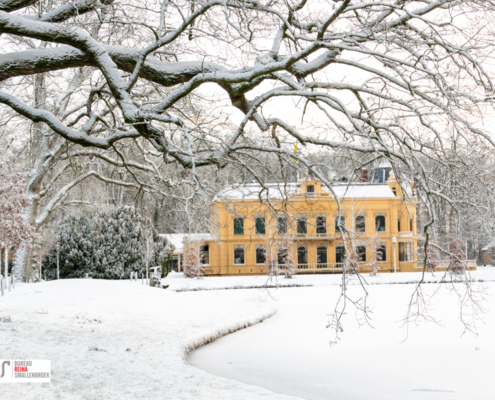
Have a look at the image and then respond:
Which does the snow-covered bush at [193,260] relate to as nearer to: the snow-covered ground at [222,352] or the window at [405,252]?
the window at [405,252]

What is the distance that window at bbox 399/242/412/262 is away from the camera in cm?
3866

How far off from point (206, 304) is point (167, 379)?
9.18m

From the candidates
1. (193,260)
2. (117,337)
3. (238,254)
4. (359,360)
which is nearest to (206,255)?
(238,254)

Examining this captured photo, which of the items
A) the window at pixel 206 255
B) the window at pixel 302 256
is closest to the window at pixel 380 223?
the window at pixel 302 256

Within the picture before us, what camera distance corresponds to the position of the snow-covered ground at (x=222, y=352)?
6301 mm

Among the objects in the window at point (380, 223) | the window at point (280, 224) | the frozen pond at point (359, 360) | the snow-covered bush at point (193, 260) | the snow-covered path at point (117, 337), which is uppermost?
the window at point (380, 223)

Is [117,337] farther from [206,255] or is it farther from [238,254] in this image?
[206,255]

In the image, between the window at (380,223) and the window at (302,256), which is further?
the window at (302,256)

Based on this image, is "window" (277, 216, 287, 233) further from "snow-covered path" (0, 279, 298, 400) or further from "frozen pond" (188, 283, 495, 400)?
"snow-covered path" (0, 279, 298, 400)

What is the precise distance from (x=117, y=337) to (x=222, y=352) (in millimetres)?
1893

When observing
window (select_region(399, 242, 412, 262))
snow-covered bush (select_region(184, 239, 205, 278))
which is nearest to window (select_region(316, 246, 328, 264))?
window (select_region(399, 242, 412, 262))

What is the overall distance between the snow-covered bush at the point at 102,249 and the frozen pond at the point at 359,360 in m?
16.0

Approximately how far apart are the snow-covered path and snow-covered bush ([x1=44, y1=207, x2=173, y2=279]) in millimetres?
10756

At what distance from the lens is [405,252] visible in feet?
127
